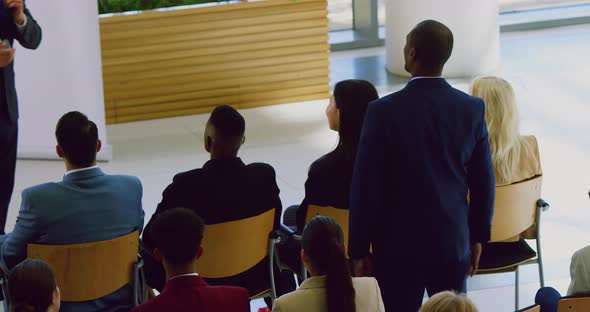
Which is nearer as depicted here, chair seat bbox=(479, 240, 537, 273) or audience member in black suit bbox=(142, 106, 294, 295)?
audience member in black suit bbox=(142, 106, 294, 295)

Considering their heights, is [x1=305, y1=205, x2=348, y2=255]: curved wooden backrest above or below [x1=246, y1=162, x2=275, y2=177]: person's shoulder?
below

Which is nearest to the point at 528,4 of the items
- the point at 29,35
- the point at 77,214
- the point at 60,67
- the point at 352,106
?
the point at 60,67

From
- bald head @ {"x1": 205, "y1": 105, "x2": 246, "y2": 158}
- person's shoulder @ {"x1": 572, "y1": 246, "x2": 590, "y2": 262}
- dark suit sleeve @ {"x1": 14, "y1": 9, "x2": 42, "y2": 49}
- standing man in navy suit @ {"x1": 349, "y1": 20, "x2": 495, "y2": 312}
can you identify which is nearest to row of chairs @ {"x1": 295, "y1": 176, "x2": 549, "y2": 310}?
bald head @ {"x1": 205, "y1": 105, "x2": 246, "y2": 158}

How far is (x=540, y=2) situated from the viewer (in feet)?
40.1

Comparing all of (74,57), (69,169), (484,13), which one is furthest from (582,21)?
(69,169)

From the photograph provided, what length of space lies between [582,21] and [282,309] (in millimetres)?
9379

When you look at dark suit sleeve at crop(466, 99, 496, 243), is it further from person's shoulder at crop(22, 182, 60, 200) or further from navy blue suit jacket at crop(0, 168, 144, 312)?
person's shoulder at crop(22, 182, 60, 200)

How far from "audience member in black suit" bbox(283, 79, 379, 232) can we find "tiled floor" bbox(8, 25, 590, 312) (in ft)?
3.73

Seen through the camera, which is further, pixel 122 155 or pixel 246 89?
pixel 246 89

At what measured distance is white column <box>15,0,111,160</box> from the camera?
6844 mm

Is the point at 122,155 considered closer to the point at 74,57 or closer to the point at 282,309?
the point at 74,57

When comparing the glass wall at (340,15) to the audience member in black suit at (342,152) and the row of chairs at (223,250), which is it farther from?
the audience member in black suit at (342,152)

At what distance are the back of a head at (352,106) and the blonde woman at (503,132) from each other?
0.61 meters

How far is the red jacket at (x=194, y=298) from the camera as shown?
303cm
